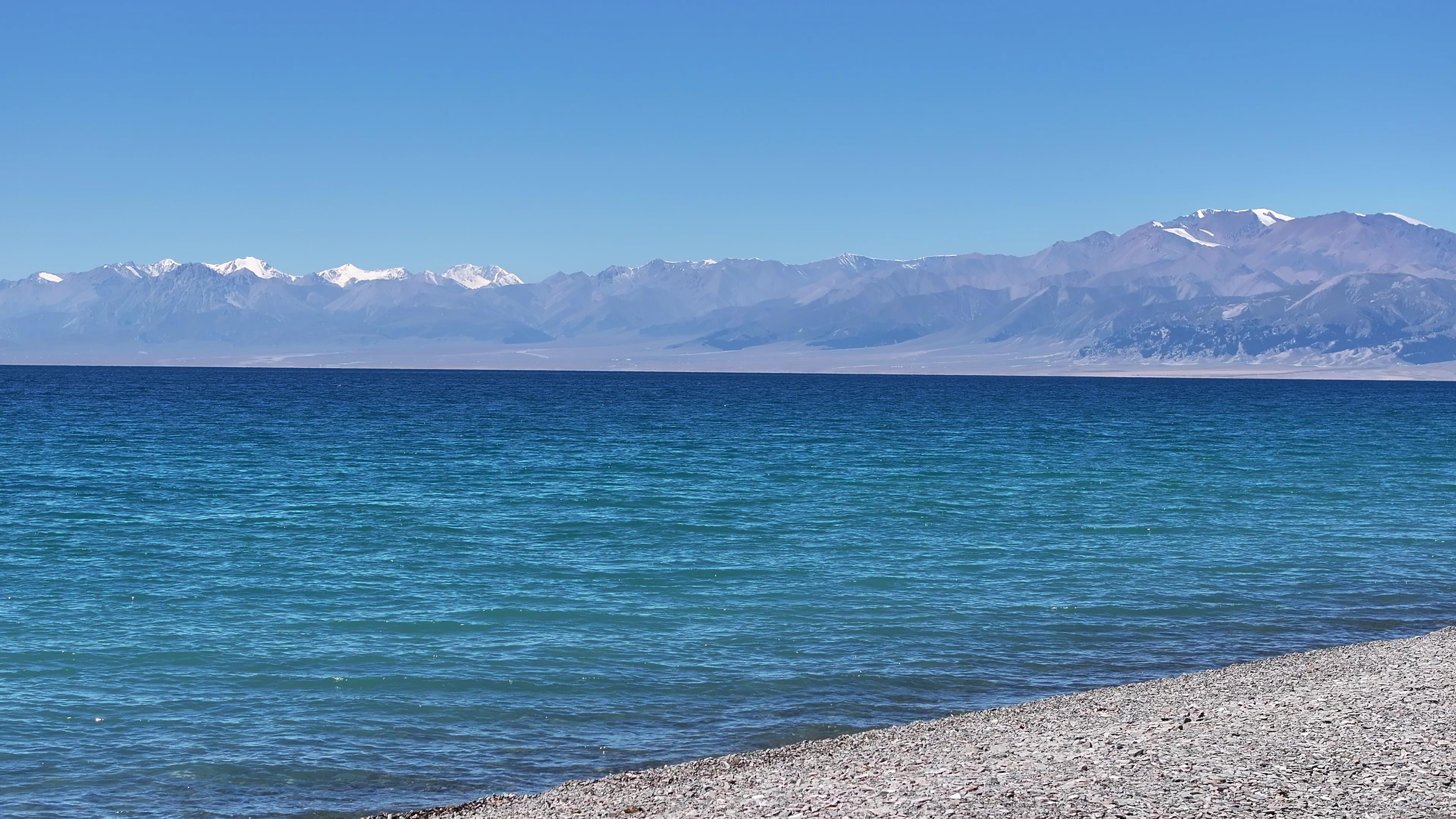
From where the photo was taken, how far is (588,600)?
2480 cm

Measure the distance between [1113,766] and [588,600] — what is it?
44.8 ft

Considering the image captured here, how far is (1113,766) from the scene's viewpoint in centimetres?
1281

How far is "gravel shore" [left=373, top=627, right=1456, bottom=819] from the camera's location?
1162 cm

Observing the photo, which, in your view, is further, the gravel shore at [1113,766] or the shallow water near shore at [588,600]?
the shallow water near shore at [588,600]

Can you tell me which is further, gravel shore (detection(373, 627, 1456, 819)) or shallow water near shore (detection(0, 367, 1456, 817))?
shallow water near shore (detection(0, 367, 1456, 817))

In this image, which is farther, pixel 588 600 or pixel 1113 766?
pixel 588 600

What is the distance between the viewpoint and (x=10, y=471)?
5031cm

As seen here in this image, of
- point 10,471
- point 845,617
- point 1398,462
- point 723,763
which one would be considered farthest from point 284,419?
point 723,763

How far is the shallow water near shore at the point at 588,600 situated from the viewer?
15.9 meters

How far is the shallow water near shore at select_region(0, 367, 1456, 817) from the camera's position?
1591cm

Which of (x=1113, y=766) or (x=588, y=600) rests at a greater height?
(x=1113, y=766)

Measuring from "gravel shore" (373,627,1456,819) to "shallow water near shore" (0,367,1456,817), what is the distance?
4.68ft

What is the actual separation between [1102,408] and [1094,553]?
336 feet

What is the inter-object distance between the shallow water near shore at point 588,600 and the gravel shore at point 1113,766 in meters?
1.43
